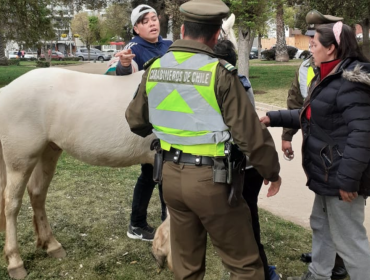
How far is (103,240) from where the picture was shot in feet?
14.0

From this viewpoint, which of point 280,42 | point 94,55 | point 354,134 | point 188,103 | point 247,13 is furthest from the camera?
point 94,55

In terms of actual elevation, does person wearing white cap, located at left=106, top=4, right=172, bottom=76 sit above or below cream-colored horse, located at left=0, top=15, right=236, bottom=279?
above

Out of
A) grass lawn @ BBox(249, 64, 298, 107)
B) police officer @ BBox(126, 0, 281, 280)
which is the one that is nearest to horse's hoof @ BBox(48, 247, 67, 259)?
police officer @ BBox(126, 0, 281, 280)

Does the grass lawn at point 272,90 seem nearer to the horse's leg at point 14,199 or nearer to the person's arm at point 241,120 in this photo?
the horse's leg at point 14,199

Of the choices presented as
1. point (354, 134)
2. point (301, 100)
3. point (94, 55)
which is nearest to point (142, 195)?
point (301, 100)

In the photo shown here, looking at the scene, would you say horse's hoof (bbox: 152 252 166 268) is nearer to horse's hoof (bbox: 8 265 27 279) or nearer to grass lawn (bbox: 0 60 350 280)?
grass lawn (bbox: 0 60 350 280)

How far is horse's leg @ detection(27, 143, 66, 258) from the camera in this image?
155 inches

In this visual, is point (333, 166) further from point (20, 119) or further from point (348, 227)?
point (20, 119)

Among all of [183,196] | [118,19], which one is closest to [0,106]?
[183,196]

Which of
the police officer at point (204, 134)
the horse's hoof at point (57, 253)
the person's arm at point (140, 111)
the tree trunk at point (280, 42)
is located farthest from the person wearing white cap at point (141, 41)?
the tree trunk at point (280, 42)

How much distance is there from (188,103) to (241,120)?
309 millimetres

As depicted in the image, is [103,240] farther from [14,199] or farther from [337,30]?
[337,30]

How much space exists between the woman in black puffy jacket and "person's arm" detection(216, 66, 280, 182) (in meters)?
0.70

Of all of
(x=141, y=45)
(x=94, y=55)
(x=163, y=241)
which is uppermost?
(x=141, y=45)
